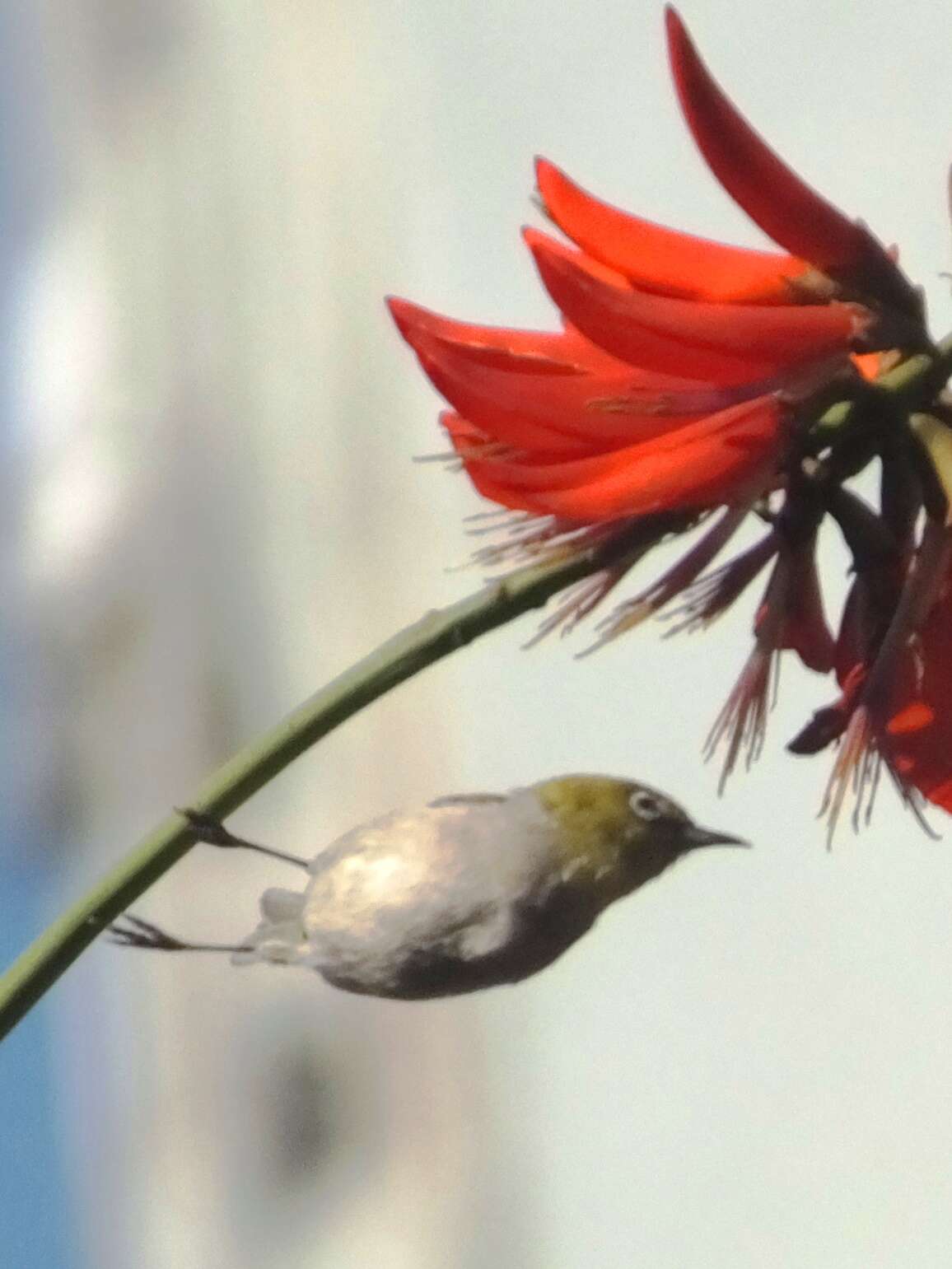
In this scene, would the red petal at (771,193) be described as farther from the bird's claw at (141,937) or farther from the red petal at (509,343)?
the bird's claw at (141,937)

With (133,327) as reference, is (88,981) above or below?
below

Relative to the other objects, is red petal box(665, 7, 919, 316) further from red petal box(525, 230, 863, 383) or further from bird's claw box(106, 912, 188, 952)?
bird's claw box(106, 912, 188, 952)

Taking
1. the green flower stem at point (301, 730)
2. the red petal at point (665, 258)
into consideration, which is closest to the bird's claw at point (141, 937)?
the green flower stem at point (301, 730)

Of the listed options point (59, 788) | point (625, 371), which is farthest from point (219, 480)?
point (625, 371)

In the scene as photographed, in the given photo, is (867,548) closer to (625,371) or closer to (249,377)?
(625,371)

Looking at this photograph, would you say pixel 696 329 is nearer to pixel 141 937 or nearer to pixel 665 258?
pixel 665 258

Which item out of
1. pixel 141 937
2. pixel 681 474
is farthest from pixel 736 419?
pixel 141 937

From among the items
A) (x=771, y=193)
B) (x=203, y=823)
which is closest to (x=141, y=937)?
(x=203, y=823)
